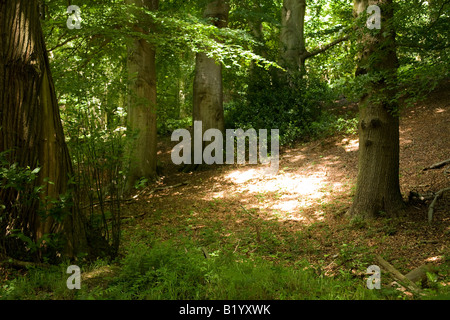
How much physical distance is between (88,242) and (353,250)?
3.71 metres

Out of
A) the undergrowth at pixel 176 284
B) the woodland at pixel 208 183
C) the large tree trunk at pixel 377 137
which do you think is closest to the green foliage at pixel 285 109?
the woodland at pixel 208 183

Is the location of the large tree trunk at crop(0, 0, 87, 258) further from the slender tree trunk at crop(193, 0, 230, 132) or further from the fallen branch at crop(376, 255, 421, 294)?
the slender tree trunk at crop(193, 0, 230, 132)

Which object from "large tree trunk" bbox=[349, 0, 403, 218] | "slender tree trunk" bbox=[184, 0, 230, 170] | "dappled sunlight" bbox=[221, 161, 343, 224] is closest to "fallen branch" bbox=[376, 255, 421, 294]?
"large tree trunk" bbox=[349, 0, 403, 218]

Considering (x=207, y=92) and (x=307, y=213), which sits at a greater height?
(x=207, y=92)

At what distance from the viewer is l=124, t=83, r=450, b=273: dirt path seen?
548 centimetres

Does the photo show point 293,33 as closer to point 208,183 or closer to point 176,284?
point 208,183

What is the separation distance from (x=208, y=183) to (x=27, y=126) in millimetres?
6855

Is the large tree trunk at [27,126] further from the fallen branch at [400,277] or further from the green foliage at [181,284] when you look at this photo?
the fallen branch at [400,277]

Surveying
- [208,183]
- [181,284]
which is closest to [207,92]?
[208,183]

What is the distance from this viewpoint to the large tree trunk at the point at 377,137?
577 centimetres

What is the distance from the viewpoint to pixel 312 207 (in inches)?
302

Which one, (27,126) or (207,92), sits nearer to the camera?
(27,126)

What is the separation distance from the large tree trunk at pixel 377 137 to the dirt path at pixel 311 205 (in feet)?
1.25

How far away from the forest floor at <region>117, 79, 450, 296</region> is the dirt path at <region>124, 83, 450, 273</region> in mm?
20
